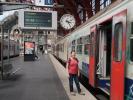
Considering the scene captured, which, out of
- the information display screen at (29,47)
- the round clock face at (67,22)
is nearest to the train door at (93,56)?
the round clock face at (67,22)

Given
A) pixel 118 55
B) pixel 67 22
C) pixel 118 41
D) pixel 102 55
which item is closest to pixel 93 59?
pixel 102 55

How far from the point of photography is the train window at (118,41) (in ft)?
34.3

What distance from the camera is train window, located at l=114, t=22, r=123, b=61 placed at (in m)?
10.5

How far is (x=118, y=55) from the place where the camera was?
10539mm

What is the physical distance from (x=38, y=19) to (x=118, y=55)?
107 feet

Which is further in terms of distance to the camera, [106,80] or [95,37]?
[95,37]

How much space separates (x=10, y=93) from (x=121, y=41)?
245 inches

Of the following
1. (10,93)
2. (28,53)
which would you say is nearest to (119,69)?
(10,93)

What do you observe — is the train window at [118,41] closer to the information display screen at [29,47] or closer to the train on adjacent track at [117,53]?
the train on adjacent track at [117,53]

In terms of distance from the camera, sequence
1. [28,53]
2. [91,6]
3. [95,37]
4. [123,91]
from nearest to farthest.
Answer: [123,91] → [95,37] → [91,6] → [28,53]

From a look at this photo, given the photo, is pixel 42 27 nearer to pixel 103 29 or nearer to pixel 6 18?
pixel 6 18

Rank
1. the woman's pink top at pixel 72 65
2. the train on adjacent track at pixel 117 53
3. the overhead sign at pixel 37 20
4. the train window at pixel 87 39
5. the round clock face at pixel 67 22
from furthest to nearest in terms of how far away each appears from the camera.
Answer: the overhead sign at pixel 37 20
the round clock face at pixel 67 22
the train window at pixel 87 39
the woman's pink top at pixel 72 65
the train on adjacent track at pixel 117 53

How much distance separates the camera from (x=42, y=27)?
4394 cm

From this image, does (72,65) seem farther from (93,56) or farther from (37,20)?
(37,20)
